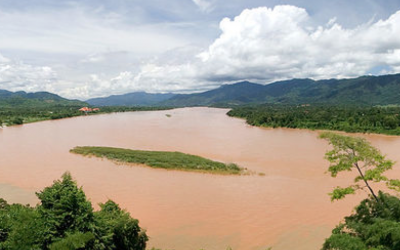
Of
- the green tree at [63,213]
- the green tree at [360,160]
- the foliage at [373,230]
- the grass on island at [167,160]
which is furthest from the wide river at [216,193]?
the green tree at [63,213]

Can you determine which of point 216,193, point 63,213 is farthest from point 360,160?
point 216,193

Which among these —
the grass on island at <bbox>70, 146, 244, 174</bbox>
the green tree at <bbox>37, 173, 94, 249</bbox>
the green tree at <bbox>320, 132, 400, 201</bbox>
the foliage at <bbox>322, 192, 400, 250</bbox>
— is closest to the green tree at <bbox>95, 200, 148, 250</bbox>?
the green tree at <bbox>37, 173, 94, 249</bbox>

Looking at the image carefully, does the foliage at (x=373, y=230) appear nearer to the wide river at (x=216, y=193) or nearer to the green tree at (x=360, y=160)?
the green tree at (x=360, y=160)

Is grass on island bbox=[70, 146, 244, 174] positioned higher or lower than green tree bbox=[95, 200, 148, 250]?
lower

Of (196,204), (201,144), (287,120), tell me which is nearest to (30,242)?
(196,204)

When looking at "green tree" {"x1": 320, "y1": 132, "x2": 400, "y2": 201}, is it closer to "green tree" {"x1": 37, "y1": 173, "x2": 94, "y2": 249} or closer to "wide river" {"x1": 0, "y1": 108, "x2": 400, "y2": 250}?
"wide river" {"x1": 0, "y1": 108, "x2": 400, "y2": 250}

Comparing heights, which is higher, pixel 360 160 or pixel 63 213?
pixel 360 160

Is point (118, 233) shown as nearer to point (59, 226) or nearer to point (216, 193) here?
point (59, 226)
